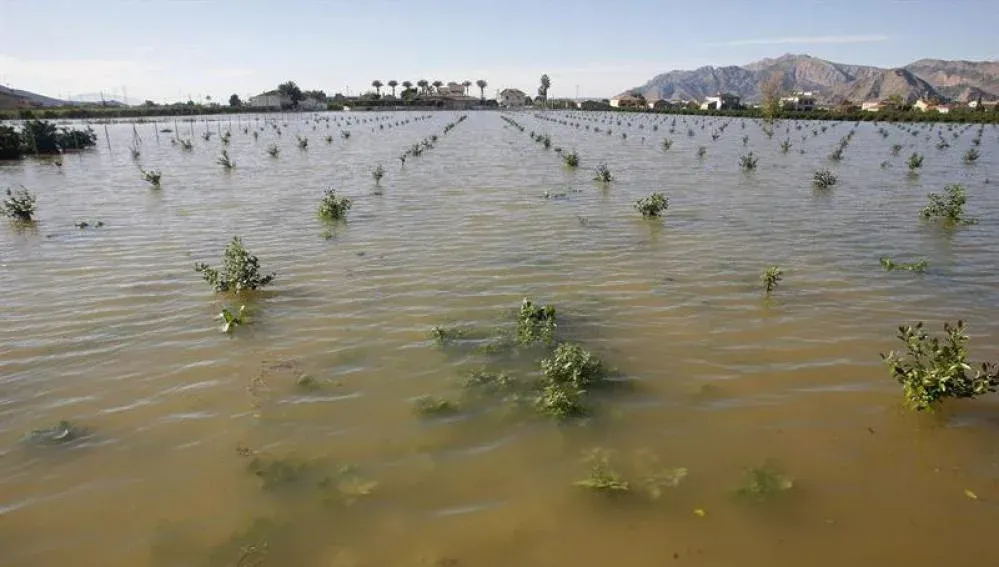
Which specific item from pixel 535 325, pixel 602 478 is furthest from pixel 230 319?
pixel 602 478

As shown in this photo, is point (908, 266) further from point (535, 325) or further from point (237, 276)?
point (237, 276)

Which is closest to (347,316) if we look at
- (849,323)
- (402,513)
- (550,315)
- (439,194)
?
(550,315)

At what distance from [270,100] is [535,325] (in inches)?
4998

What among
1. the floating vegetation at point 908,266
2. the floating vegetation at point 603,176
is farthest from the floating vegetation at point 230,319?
the floating vegetation at point 603,176

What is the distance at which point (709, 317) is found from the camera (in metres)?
7.94

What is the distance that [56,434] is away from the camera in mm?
5273

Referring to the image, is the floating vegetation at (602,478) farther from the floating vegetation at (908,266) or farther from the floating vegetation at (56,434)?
the floating vegetation at (908,266)

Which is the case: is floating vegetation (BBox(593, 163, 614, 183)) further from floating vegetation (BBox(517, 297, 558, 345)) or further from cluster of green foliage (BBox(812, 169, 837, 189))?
floating vegetation (BBox(517, 297, 558, 345))

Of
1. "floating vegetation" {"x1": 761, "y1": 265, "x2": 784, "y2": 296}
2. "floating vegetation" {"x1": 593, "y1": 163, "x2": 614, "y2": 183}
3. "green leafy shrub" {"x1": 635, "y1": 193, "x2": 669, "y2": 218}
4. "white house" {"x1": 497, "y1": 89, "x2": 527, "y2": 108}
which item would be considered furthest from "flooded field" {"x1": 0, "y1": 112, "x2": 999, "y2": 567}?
"white house" {"x1": 497, "y1": 89, "x2": 527, "y2": 108}

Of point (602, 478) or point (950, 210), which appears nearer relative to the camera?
point (602, 478)

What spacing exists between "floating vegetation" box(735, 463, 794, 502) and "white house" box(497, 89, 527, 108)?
18038cm

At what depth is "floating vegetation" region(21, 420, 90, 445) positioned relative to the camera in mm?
5180

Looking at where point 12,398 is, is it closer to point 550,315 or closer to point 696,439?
point 550,315

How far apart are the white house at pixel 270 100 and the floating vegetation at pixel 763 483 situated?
127483mm
